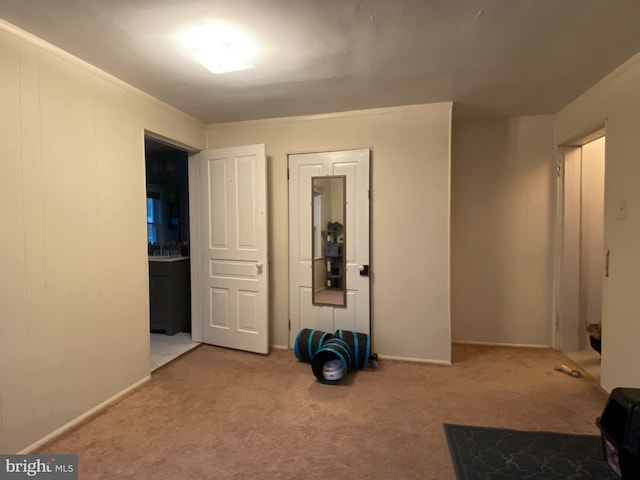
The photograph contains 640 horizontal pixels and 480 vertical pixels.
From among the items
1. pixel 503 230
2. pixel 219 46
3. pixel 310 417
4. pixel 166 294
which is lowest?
pixel 310 417

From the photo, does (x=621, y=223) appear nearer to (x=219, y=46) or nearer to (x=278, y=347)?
(x=219, y=46)

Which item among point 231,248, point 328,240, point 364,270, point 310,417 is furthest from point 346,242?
point 310,417

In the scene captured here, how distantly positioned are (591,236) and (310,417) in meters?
3.28

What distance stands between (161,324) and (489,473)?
360 cm

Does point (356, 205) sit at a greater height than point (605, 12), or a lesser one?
lesser

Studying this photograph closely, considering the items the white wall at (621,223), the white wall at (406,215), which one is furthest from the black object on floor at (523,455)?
the white wall at (406,215)

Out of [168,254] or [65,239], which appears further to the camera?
[168,254]

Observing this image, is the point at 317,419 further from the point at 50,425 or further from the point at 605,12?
the point at 605,12

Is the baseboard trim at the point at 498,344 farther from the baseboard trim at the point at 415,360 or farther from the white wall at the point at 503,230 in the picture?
the baseboard trim at the point at 415,360

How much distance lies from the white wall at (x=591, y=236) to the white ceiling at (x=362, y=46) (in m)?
0.74

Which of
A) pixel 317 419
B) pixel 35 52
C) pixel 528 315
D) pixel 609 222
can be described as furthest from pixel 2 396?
pixel 528 315

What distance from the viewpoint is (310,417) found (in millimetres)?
2223

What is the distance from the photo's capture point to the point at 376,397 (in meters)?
2.48

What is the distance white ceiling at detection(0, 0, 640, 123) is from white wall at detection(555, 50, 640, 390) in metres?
0.18
